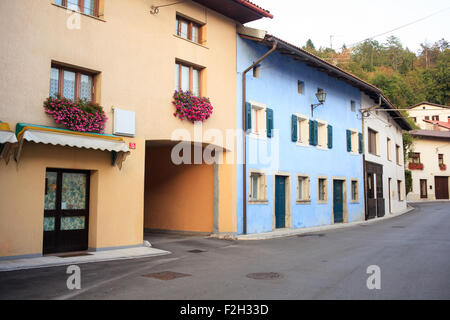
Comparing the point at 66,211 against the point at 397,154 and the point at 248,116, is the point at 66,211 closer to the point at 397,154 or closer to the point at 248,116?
the point at 248,116

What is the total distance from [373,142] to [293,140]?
11998 mm

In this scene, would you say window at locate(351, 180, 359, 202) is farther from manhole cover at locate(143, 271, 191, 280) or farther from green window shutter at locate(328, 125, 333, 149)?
manhole cover at locate(143, 271, 191, 280)

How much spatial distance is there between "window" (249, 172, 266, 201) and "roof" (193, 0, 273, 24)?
19.0 feet

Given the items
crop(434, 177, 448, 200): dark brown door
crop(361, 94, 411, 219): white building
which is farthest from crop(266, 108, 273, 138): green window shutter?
crop(434, 177, 448, 200): dark brown door

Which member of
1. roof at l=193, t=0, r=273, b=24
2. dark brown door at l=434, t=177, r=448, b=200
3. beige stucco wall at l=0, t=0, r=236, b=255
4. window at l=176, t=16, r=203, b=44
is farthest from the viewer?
dark brown door at l=434, t=177, r=448, b=200

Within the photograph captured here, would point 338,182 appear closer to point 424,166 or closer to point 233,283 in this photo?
point 233,283

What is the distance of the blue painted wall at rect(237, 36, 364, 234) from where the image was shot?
1609 centimetres

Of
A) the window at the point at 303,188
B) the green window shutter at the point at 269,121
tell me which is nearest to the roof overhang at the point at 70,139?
the green window shutter at the point at 269,121

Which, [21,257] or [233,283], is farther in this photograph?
[21,257]

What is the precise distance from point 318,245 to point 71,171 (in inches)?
290

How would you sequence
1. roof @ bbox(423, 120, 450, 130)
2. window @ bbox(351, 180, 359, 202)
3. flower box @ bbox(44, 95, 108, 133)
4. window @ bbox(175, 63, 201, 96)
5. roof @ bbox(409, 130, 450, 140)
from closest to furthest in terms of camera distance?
flower box @ bbox(44, 95, 108, 133)
window @ bbox(175, 63, 201, 96)
window @ bbox(351, 180, 359, 202)
roof @ bbox(409, 130, 450, 140)
roof @ bbox(423, 120, 450, 130)

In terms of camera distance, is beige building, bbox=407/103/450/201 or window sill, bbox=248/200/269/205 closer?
window sill, bbox=248/200/269/205

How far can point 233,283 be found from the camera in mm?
7094
